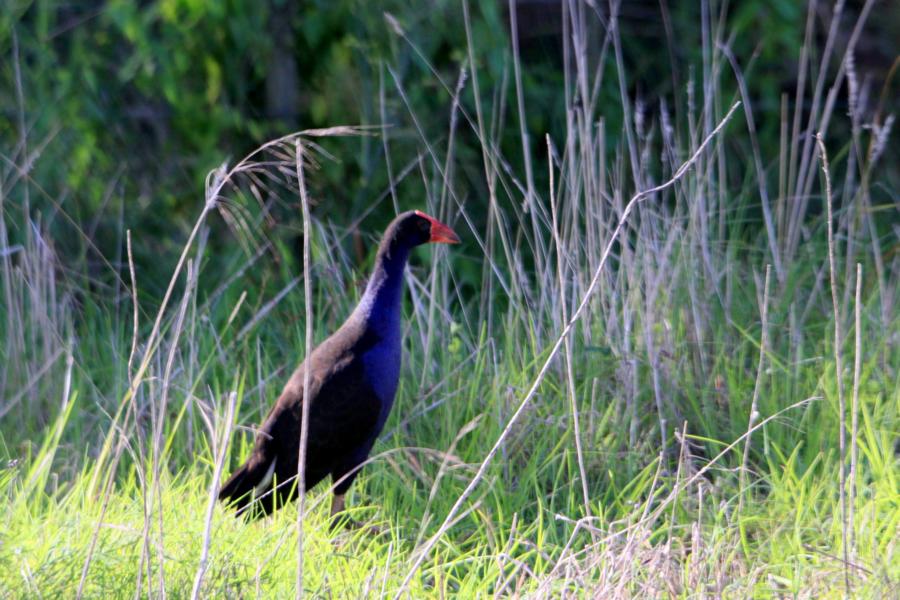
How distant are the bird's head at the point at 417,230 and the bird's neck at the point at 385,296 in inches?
1.4

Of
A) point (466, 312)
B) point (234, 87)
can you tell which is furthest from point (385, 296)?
point (234, 87)

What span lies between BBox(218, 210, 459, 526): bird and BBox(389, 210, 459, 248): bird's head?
3cm

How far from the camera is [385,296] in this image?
3.05 m

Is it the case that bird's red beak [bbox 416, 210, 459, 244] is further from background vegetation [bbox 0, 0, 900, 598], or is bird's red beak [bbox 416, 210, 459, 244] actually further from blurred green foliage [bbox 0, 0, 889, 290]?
blurred green foliage [bbox 0, 0, 889, 290]

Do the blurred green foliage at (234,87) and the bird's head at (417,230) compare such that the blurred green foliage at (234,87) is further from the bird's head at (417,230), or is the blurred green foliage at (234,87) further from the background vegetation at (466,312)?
the bird's head at (417,230)

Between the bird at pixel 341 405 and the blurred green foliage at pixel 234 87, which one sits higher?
the blurred green foliage at pixel 234 87

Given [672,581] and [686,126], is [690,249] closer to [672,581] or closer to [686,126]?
[672,581]

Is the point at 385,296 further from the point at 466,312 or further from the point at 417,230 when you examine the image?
the point at 466,312

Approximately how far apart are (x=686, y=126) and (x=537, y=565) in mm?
2999

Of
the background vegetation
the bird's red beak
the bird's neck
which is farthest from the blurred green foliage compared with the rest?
the bird's neck

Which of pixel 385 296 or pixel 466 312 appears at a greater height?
pixel 385 296

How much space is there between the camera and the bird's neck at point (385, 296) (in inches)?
119

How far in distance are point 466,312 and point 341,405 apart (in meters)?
0.91

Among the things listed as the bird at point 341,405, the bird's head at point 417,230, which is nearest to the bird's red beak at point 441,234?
the bird's head at point 417,230
